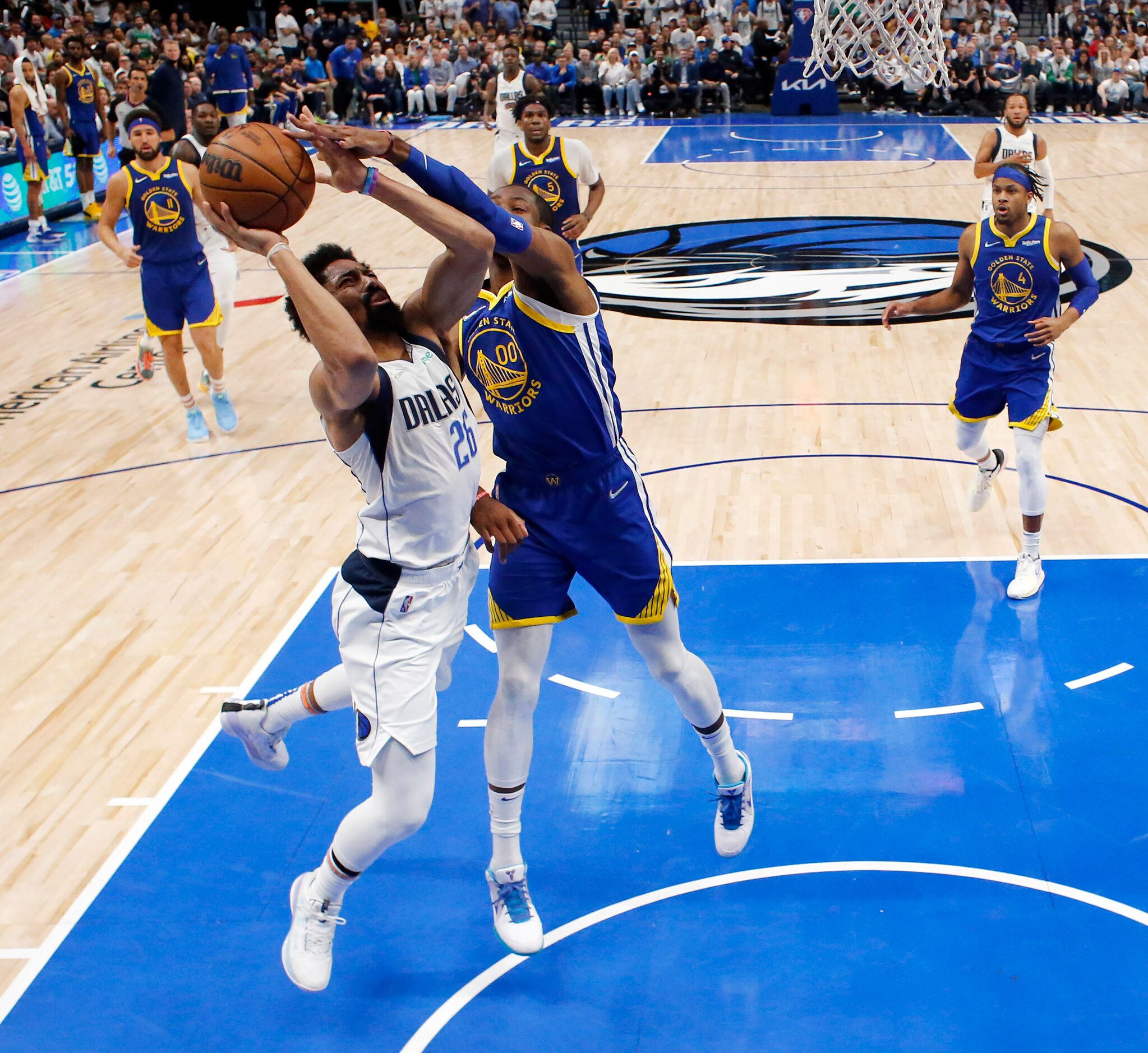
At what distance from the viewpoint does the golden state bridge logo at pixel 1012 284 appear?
5.32m

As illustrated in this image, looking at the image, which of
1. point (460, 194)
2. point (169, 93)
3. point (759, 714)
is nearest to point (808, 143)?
point (169, 93)

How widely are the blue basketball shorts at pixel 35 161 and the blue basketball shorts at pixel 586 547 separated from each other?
1191 cm

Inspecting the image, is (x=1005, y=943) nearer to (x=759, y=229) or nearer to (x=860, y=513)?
(x=860, y=513)

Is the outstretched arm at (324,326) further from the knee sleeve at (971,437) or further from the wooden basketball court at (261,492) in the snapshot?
the knee sleeve at (971,437)

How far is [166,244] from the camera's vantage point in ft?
23.5

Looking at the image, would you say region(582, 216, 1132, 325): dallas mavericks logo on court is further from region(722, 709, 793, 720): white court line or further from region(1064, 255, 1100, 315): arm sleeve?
region(722, 709, 793, 720): white court line

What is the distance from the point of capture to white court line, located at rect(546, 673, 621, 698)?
15.3 ft

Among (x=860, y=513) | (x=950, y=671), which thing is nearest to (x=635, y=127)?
(x=860, y=513)

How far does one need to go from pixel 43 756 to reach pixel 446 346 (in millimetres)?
2287

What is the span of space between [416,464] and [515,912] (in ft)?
4.11

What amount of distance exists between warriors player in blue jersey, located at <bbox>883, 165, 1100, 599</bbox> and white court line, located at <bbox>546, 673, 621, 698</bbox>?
1.82m

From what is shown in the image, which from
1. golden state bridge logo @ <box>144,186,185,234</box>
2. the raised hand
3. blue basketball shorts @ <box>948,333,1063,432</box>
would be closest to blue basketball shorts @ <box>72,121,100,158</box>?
golden state bridge logo @ <box>144,186,185,234</box>

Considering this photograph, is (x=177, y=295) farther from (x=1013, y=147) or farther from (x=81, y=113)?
(x=81, y=113)

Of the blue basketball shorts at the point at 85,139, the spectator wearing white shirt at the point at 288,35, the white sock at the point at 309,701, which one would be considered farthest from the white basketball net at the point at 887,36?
the spectator wearing white shirt at the point at 288,35
